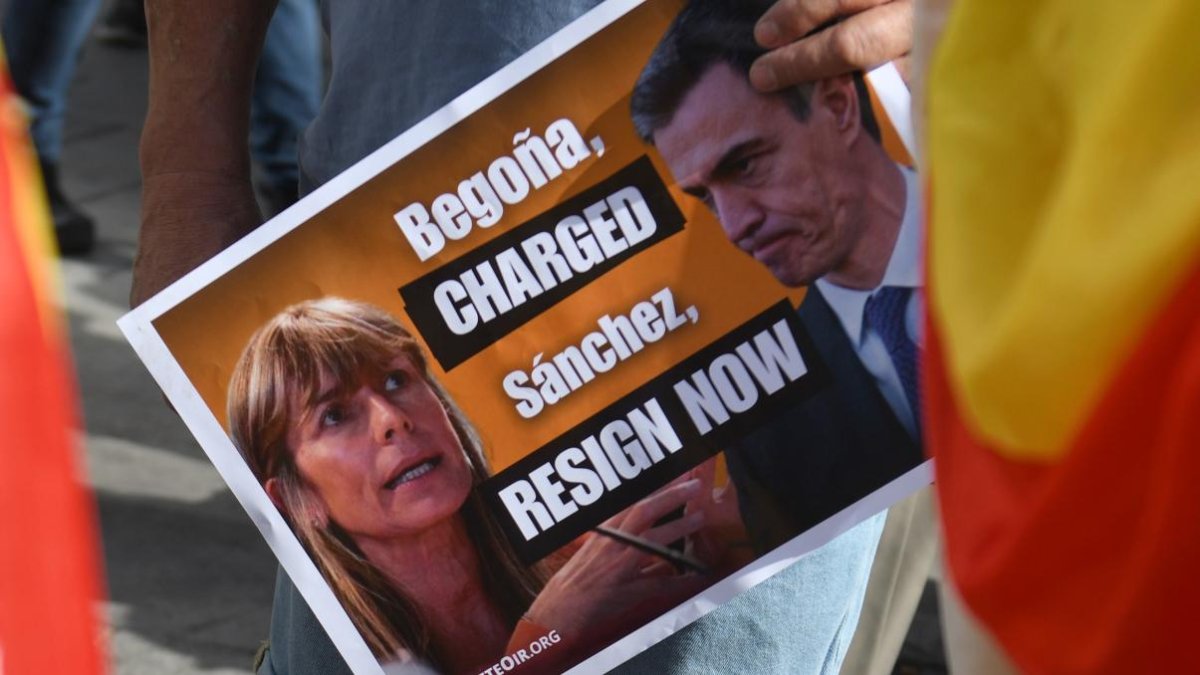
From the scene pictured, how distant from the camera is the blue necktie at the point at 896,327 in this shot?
1.16 metres

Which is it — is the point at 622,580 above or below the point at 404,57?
below

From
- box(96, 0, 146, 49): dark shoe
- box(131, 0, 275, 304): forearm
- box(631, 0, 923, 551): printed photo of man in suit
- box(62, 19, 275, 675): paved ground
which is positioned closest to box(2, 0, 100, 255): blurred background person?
box(62, 19, 275, 675): paved ground

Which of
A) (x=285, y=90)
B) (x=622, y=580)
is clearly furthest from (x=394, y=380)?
(x=285, y=90)

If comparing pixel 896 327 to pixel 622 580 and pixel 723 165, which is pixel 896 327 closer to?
pixel 723 165

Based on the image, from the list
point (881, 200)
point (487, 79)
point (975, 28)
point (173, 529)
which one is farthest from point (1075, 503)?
point (173, 529)

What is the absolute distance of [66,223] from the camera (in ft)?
14.6

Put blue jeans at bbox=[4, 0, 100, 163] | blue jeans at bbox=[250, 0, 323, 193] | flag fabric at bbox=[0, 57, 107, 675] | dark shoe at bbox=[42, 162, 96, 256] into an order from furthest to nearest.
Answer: dark shoe at bbox=[42, 162, 96, 256] → blue jeans at bbox=[4, 0, 100, 163] → blue jeans at bbox=[250, 0, 323, 193] → flag fabric at bbox=[0, 57, 107, 675]

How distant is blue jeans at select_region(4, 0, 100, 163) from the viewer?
4.14 metres

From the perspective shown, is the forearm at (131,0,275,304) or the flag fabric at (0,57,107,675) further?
the forearm at (131,0,275,304)

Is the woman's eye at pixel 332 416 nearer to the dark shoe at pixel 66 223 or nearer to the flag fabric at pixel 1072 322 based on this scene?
the flag fabric at pixel 1072 322

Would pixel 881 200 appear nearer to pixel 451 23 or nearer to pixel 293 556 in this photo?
pixel 451 23

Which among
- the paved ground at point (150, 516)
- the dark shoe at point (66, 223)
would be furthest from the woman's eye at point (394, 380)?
the dark shoe at point (66, 223)

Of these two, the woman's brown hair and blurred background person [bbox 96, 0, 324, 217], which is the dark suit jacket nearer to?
the woman's brown hair

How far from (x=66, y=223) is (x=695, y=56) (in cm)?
358
